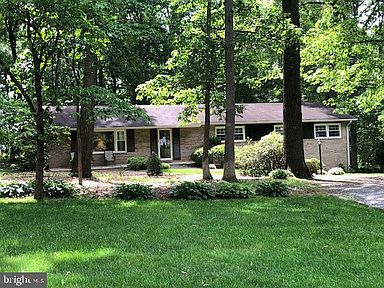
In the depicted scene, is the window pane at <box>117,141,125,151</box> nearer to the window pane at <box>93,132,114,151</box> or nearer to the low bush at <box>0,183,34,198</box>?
the window pane at <box>93,132,114,151</box>

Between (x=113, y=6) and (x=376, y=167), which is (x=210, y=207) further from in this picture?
(x=376, y=167)

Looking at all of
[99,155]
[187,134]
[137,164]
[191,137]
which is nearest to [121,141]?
[99,155]

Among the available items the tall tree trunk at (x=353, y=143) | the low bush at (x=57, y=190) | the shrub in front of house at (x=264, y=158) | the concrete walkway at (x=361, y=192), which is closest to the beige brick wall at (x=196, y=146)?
the tall tree trunk at (x=353, y=143)

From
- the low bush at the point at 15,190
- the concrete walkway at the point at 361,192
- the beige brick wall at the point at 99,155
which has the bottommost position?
the concrete walkway at the point at 361,192

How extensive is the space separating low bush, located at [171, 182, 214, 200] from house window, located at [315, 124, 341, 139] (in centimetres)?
1755

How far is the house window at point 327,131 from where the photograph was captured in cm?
2736

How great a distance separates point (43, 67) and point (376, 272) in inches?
345

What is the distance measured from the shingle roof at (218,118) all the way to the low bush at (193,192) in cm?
1405

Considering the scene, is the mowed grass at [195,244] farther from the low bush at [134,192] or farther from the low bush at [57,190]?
the low bush at [57,190]

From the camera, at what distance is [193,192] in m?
11.2

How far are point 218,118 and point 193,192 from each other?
16175mm

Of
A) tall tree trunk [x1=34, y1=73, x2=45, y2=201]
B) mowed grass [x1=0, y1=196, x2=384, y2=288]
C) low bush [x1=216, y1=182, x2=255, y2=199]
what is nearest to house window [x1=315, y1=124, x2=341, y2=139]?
low bush [x1=216, y1=182, x2=255, y2=199]

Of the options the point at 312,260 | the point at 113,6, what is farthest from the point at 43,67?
the point at 312,260

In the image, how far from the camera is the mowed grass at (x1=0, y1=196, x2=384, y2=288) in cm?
459
